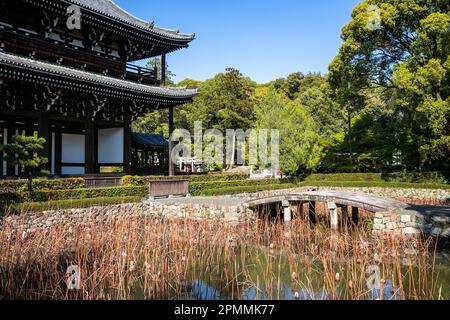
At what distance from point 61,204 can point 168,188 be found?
16.7 ft

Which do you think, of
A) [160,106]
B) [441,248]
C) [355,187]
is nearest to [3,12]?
[160,106]

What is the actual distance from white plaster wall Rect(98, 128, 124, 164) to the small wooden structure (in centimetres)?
356

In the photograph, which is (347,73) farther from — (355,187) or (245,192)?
(245,192)

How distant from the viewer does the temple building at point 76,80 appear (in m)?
13.8

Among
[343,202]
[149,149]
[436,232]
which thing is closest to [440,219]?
[436,232]

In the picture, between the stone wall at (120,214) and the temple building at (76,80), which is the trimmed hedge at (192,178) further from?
the stone wall at (120,214)

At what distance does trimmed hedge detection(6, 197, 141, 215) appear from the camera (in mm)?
10785

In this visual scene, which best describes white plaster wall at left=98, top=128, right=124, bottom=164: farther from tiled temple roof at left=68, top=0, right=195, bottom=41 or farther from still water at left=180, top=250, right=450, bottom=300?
still water at left=180, top=250, right=450, bottom=300

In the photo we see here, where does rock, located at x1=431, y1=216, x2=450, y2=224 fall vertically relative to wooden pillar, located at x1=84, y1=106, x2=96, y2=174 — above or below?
below

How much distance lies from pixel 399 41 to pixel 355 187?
927 centimetres

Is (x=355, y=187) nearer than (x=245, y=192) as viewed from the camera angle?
No

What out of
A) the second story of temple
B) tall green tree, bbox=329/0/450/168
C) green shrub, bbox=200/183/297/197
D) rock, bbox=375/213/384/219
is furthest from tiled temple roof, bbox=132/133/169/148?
rock, bbox=375/213/384/219

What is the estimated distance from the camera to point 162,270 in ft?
20.5
